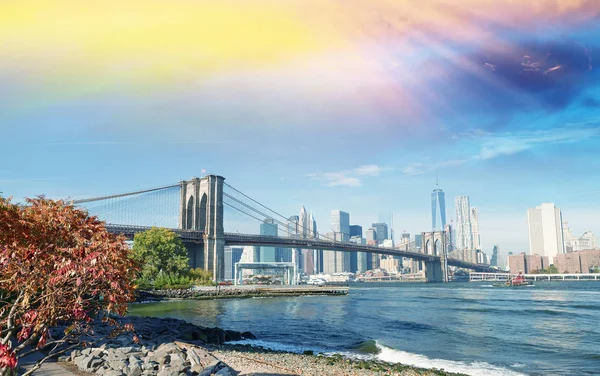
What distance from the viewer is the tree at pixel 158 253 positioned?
65625mm

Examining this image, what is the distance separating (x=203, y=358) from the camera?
1382 centimetres

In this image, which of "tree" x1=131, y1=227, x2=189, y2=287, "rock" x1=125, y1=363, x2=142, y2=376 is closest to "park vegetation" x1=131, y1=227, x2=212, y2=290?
"tree" x1=131, y1=227, x2=189, y2=287

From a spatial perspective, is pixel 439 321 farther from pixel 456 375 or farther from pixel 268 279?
Result: pixel 268 279

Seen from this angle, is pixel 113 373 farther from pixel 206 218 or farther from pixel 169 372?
pixel 206 218

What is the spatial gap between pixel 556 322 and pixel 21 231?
40290 millimetres

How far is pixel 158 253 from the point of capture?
66.6 m

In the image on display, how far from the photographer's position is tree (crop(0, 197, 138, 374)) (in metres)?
6.25

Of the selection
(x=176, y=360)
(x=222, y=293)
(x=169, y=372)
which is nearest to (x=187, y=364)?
(x=176, y=360)

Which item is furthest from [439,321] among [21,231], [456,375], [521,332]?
[21,231]

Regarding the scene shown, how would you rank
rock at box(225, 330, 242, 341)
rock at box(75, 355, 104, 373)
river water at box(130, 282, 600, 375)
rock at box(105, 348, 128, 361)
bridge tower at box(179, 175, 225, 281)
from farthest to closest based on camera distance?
bridge tower at box(179, 175, 225, 281) → rock at box(225, 330, 242, 341) → river water at box(130, 282, 600, 375) → rock at box(105, 348, 128, 361) → rock at box(75, 355, 104, 373)

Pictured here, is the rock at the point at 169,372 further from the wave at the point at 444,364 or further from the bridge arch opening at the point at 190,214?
the bridge arch opening at the point at 190,214

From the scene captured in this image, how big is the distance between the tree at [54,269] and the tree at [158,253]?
60.6m

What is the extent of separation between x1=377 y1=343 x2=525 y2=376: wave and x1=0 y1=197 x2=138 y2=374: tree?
15.3 metres

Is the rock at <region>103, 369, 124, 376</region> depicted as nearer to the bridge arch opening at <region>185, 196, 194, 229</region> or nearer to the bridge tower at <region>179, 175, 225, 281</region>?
the bridge tower at <region>179, 175, 225, 281</region>
